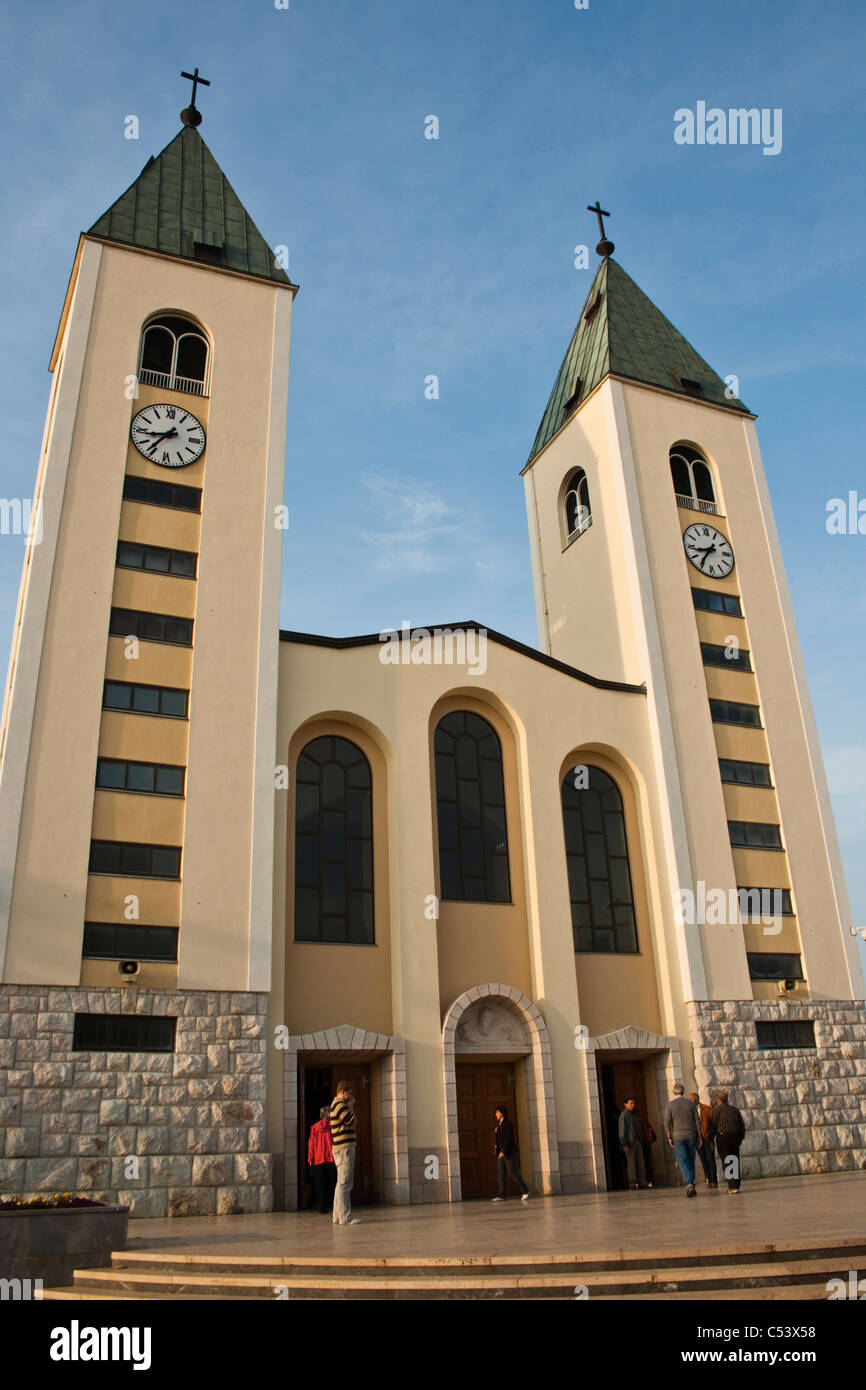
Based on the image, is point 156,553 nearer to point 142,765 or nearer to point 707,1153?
point 142,765

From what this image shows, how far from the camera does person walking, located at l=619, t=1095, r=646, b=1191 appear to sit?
18.4 m

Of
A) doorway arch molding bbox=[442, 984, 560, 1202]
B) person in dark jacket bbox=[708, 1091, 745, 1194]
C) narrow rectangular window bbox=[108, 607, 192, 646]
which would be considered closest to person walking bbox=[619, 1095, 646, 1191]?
doorway arch molding bbox=[442, 984, 560, 1202]

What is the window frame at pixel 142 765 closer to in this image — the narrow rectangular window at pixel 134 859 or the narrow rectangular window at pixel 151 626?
the narrow rectangular window at pixel 134 859

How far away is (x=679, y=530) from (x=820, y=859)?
8.36 metres

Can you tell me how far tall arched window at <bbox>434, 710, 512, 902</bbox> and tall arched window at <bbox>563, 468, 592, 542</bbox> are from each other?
7730 millimetres

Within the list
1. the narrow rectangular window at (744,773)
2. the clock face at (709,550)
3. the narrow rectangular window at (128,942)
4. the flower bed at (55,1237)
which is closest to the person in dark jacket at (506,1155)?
the narrow rectangular window at (128,942)

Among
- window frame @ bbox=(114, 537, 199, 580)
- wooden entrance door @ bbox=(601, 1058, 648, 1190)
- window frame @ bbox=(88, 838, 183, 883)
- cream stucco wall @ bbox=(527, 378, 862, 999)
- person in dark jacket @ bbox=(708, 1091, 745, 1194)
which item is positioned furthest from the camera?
cream stucco wall @ bbox=(527, 378, 862, 999)

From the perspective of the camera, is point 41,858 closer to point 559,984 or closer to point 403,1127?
point 403,1127

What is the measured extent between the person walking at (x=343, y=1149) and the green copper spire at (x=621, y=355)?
19375 mm

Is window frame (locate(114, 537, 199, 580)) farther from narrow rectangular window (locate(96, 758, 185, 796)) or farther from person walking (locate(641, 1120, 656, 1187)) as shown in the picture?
person walking (locate(641, 1120, 656, 1187))

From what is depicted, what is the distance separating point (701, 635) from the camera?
24344 mm

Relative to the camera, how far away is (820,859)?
2328 cm

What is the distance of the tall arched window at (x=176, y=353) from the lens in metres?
21.0
